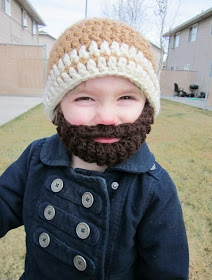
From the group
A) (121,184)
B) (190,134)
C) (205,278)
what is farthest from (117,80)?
(190,134)

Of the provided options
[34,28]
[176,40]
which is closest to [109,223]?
[34,28]

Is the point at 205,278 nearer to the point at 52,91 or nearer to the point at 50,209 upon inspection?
the point at 50,209

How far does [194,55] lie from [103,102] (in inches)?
878

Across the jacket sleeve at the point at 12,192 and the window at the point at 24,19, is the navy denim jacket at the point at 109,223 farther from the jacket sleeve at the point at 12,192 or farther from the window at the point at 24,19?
the window at the point at 24,19

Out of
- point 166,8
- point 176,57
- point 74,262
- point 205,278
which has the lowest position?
point 205,278

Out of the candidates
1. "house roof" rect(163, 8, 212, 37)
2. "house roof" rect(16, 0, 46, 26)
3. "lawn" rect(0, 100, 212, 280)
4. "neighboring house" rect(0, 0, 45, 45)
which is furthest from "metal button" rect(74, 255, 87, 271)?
"house roof" rect(163, 8, 212, 37)

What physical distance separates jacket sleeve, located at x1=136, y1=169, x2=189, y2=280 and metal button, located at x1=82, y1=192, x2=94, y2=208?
0.69ft

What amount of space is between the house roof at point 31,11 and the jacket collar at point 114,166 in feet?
62.0

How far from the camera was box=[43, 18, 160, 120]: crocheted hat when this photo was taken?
2.94 feet

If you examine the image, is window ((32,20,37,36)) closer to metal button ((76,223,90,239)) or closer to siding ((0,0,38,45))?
siding ((0,0,38,45))

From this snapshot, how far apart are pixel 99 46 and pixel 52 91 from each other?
0.25 metres

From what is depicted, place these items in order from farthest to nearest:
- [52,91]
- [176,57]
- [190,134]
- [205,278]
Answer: [176,57]
[190,134]
[205,278]
[52,91]

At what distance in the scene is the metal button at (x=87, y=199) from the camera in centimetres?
99

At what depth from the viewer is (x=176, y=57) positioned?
82.1ft
